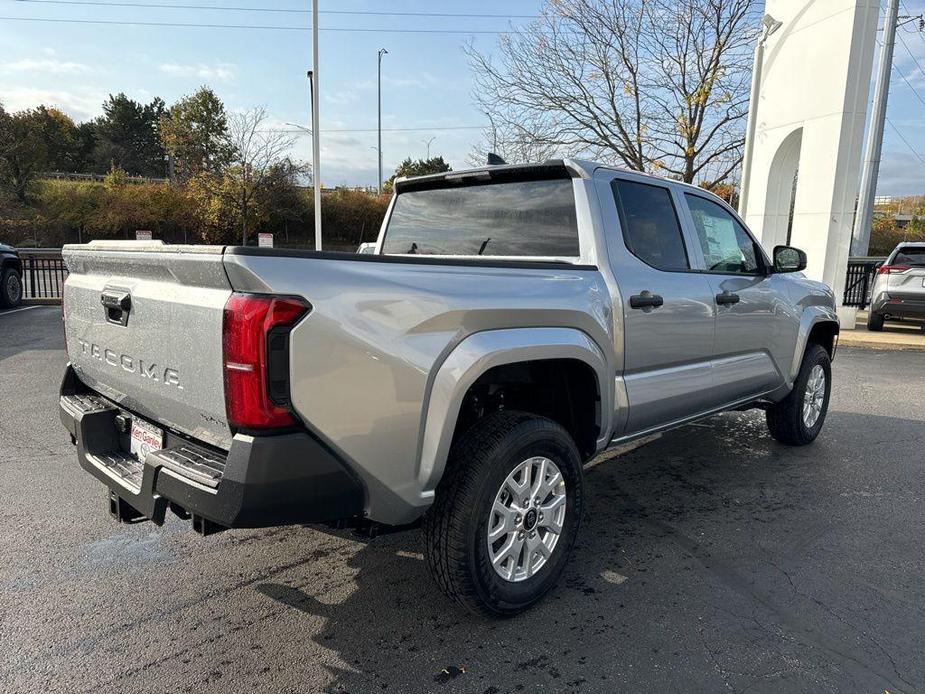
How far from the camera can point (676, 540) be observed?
139 inches

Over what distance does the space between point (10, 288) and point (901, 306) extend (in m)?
16.7

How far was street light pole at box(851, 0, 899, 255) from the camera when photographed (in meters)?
15.9

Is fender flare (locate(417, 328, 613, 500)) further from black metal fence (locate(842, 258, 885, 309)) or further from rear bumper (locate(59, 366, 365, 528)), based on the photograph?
black metal fence (locate(842, 258, 885, 309))

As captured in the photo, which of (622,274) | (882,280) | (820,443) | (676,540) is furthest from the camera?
(882,280)

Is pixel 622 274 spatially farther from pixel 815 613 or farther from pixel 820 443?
pixel 820 443

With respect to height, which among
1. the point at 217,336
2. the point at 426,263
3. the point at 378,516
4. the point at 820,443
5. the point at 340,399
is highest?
the point at 426,263

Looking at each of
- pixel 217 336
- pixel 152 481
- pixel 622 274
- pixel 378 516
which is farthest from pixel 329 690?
pixel 622 274

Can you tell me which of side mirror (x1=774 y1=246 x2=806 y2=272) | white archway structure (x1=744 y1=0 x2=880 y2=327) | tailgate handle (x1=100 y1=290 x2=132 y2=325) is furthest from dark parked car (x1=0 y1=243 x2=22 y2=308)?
white archway structure (x1=744 y1=0 x2=880 y2=327)

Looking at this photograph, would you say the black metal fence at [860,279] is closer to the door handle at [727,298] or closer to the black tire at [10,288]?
the door handle at [727,298]

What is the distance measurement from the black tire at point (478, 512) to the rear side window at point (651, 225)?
1294 mm

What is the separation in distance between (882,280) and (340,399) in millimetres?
12554

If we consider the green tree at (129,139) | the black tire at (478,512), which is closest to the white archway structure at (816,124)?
the black tire at (478,512)

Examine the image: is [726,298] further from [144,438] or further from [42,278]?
[42,278]

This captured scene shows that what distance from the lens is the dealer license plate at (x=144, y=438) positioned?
99.0 inches
